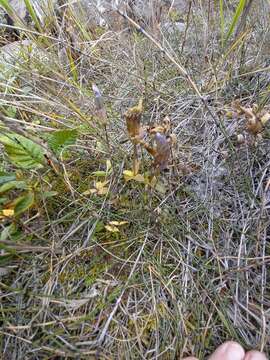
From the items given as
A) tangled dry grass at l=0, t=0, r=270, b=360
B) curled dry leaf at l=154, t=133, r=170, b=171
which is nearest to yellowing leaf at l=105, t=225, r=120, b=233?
tangled dry grass at l=0, t=0, r=270, b=360

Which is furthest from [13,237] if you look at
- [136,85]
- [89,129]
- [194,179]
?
[136,85]

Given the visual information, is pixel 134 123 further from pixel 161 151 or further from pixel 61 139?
pixel 61 139

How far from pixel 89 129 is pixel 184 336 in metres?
0.55

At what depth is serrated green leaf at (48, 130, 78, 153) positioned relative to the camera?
77 cm

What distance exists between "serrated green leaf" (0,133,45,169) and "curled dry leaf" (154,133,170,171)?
261 mm

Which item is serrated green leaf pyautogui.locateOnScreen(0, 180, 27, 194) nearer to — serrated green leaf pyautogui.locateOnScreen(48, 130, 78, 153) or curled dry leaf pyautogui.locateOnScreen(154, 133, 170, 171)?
serrated green leaf pyautogui.locateOnScreen(48, 130, 78, 153)

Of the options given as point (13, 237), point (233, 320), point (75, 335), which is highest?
point (13, 237)

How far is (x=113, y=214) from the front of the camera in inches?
30.1

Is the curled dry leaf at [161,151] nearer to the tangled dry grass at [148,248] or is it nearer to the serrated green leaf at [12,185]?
the tangled dry grass at [148,248]

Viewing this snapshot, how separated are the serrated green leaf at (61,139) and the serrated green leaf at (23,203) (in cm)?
13

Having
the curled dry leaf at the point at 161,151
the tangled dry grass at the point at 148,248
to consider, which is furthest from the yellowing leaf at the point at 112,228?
the curled dry leaf at the point at 161,151

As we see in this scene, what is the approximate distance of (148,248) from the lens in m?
0.76

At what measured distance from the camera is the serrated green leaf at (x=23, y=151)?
75 centimetres

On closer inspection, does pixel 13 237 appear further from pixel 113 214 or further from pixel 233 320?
pixel 233 320
